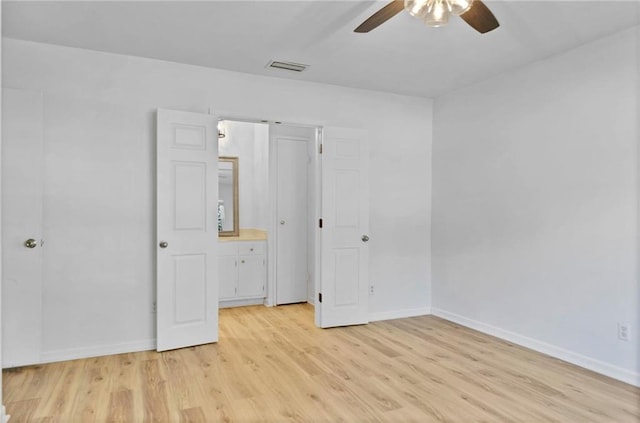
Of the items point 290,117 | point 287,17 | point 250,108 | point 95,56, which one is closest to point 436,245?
point 290,117

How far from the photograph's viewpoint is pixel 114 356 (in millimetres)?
3404

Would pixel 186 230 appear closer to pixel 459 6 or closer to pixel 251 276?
pixel 251 276

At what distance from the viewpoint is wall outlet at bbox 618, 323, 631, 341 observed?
2.94 m

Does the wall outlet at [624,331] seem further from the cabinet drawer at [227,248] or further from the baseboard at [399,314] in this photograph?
the cabinet drawer at [227,248]

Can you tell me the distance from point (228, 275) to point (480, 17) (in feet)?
12.7

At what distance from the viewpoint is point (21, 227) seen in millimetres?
3143

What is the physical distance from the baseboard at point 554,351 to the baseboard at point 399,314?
0.27 metres

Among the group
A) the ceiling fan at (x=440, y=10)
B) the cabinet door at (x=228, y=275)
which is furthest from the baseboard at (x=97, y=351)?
the ceiling fan at (x=440, y=10)

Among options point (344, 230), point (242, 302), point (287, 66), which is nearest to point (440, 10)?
point (287, 66)

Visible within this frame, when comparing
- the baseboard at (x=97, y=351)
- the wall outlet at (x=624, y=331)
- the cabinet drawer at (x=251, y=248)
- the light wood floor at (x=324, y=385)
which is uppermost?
the cabinet drawer at (x=251, y=248)

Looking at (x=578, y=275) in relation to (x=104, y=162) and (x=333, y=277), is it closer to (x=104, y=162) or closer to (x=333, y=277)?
(x=333, y=277)

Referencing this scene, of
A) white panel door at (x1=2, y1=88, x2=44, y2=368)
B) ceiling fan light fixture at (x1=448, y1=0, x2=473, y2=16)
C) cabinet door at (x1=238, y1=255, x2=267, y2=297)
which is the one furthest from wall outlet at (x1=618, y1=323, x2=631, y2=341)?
white panel door at (x1=2, y1=88, x2=44, y2=368)

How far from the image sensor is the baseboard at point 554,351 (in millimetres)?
2942

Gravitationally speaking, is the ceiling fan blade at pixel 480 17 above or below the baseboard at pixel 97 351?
above
